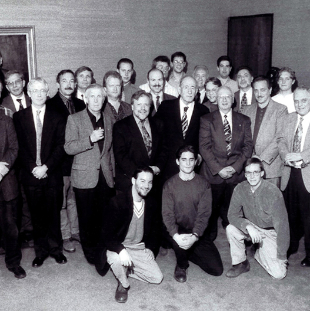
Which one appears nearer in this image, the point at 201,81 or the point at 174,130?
the point at 174,130

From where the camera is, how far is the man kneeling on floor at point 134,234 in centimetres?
319

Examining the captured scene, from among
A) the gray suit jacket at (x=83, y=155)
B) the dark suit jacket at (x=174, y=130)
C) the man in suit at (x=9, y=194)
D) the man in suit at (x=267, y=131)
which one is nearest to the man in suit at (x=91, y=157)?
the gray suit jacket at (x=83, y=155)

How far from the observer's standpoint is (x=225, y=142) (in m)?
3.81

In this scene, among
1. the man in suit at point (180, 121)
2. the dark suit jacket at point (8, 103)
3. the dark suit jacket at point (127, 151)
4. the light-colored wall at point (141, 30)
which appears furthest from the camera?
the light-colored wall at point (141, 30)

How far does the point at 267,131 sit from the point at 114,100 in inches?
56.0

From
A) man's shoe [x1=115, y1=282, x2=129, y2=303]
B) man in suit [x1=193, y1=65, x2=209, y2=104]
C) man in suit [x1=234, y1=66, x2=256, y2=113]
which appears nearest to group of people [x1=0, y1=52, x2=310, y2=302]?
man's shoe [x1=115, y1=282, x2=129, y2=303]

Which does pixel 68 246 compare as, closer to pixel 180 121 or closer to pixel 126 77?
pixel 180 121

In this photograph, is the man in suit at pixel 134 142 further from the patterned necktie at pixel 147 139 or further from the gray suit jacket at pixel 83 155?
the gray suit jacket at pixel 83 155

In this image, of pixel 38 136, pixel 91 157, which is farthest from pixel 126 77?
pixel 38 136

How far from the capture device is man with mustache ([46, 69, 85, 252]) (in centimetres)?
388

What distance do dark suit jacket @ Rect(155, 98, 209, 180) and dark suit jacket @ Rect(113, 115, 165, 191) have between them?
29 centimetres

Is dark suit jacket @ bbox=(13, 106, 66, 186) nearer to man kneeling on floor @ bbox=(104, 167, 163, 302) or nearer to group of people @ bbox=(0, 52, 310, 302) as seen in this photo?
group of people @ bbox=(0, 52, 310, 302)

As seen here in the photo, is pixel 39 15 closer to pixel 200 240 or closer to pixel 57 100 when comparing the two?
pixel 57 100

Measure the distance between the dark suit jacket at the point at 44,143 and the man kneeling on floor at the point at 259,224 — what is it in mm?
1526
